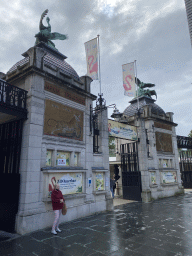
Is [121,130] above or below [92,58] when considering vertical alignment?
below

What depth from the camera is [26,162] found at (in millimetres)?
7988

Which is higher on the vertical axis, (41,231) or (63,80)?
(63,80)

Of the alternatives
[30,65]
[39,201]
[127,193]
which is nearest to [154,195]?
[127,193]

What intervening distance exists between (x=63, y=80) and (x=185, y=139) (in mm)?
19093

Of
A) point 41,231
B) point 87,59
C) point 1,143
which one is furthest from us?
point 87,59

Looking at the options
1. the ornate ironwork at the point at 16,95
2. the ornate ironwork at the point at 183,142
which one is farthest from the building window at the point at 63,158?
the ornate ironwork at the point at 183,142

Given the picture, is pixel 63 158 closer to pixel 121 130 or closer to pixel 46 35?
pixel 121 130

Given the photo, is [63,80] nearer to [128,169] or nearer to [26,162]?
[26,162]

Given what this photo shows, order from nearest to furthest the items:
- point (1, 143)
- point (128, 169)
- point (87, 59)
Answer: point (1, 143) < point (87, 59) < point (128, 169)

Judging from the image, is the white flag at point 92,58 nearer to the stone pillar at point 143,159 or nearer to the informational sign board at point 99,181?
the stone pillar at point 143,159

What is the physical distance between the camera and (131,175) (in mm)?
15844

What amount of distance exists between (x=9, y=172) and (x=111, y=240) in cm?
579

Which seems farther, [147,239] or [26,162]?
[26,162]

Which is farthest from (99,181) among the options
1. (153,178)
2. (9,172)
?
(153,178)
